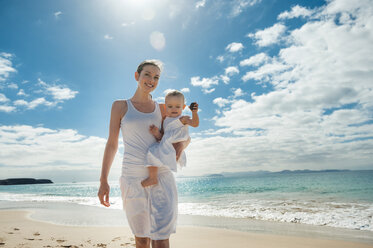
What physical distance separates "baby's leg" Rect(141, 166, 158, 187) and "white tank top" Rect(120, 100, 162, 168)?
0.30ft

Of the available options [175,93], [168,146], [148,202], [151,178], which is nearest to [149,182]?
[151,178]

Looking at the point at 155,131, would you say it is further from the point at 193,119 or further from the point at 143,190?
the point at 143,190

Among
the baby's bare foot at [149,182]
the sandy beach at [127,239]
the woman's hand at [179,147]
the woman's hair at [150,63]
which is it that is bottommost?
the sandy beach at [127,239]

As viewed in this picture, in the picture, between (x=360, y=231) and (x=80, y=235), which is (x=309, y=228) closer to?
(x=360, y=231)

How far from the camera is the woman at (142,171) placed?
1869mm

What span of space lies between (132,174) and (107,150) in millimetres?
312

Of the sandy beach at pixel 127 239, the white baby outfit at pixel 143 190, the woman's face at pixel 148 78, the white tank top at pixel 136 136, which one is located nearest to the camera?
the white baby outfit at pixel 143 190

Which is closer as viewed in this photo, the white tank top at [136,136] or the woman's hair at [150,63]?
the white tank top at [136,136]

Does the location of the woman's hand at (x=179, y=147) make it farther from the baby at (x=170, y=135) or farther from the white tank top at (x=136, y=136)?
the white tank top at (x=136, y=136)

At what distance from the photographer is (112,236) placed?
597 centimetres

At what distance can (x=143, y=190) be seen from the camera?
1.93m

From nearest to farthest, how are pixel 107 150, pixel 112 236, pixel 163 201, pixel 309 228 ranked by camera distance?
pixel 163 201, pixel 107 150, pixel 112 236, pixel 309 228

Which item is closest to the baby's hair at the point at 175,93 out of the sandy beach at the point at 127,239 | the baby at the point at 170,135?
the baby at the point at 170,135

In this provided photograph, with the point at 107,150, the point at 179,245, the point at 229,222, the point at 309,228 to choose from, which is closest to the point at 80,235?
the point at 179,245
